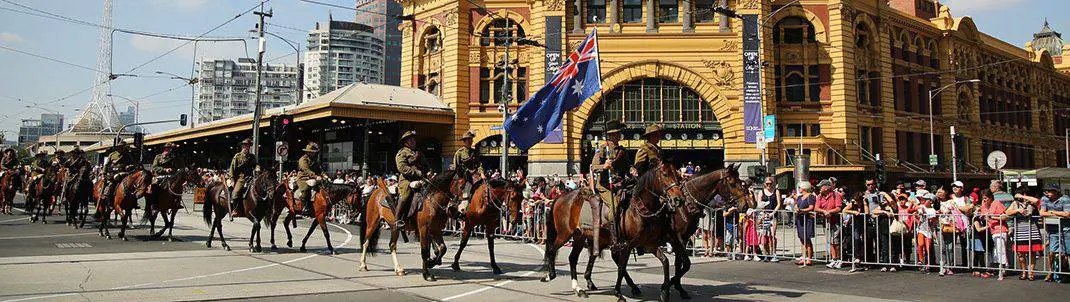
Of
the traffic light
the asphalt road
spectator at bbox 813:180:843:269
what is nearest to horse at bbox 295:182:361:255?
the asphalt road

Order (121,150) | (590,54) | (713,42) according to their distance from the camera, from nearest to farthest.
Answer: (590,54)
(121,150)
(713,42)

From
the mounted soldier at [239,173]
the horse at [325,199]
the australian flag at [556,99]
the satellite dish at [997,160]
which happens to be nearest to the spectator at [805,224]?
the australian flag at [556,99]

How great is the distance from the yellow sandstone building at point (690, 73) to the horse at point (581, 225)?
91.3ft

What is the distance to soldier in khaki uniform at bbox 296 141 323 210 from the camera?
55.5 ft

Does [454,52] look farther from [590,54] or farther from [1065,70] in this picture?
[1065,70]

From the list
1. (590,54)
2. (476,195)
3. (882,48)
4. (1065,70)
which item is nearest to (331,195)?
(476,195)

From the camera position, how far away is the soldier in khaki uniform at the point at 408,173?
13086mm

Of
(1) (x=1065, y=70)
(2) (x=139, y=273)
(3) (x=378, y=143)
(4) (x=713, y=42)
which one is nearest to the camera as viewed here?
(2) (x=139, y=273)

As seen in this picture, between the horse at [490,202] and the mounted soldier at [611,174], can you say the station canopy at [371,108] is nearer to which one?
the horse at [490,202]

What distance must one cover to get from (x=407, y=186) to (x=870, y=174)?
130 feet

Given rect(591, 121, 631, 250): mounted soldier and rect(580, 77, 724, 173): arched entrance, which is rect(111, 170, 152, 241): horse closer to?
rect(591, 121, 631, 250): mounted soldier

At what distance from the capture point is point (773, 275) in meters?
14.0

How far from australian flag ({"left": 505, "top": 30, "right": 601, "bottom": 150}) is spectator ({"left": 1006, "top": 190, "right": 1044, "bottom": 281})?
8.22 metres

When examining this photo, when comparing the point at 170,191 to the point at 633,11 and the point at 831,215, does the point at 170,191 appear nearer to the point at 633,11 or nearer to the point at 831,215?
the point at 831,215
